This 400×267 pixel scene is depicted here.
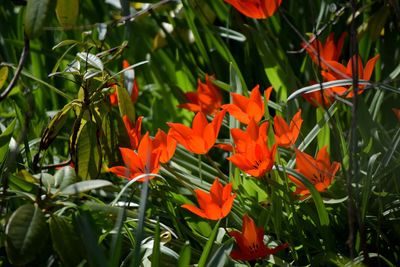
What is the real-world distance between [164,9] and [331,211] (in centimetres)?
97

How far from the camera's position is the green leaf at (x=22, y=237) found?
1122mm

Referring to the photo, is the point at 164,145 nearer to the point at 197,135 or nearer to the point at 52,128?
the point at 197,135

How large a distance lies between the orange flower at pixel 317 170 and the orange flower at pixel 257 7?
0.39 m

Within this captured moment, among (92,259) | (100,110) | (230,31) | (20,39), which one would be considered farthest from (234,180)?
(20,39)

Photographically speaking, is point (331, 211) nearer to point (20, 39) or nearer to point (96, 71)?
point (96, 71)

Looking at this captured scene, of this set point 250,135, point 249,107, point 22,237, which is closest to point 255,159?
point 250,135

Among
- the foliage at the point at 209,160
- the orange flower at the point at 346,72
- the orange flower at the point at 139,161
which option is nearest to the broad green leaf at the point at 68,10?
the foliage at the point at 209,160

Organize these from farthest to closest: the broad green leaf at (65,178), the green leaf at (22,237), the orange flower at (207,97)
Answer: the orange flower at (207,97) < the broad green leaf at (65,178) < the green leaf at (22,237)

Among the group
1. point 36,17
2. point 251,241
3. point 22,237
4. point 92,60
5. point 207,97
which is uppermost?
point 36,17

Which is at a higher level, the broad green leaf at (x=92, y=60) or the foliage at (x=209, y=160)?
the broad green leaf at (x=92, y=60)

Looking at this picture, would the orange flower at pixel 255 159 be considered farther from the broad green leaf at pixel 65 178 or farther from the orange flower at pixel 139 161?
the broad green leaf at pixel 65 178

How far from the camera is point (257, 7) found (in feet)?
5.46

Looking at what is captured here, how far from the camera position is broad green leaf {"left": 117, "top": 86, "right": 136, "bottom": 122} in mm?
1483

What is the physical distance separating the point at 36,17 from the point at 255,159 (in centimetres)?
46
